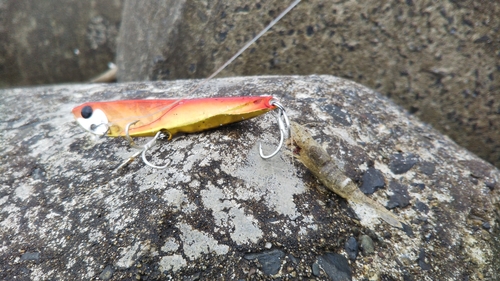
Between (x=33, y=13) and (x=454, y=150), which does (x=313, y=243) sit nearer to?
(x=454, y=150)

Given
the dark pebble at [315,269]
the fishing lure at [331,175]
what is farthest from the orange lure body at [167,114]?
the dark pebble at [315,269]

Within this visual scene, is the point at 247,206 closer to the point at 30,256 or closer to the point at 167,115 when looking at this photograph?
the point at 167,115

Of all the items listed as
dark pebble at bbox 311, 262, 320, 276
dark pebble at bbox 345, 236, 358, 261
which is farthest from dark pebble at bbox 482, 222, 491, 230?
dark pebble at bbox 311, 262, 320, 276

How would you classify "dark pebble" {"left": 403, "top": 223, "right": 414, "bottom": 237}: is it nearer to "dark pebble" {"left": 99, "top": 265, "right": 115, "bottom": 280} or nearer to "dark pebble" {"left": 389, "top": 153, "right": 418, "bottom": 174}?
"dark pebble" {"left": 389, "top": 153, "right": 418, "bottom": 174}

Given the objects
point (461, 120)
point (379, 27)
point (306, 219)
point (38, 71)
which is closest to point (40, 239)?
point (306, 219)

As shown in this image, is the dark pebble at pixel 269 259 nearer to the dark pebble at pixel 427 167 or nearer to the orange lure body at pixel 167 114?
the orange lure body at pixel 167 114
